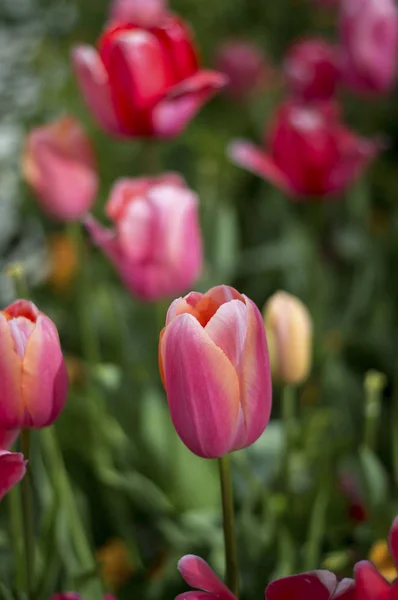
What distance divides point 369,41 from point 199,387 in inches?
27.2

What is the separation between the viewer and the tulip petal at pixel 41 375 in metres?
0.42

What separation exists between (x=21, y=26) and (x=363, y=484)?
1770 mm

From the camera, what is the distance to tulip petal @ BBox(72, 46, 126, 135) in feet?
2.36

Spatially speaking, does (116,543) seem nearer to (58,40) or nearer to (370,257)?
(370,257)

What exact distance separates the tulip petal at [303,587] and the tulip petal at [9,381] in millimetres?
141

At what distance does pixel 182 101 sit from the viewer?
0.71 m

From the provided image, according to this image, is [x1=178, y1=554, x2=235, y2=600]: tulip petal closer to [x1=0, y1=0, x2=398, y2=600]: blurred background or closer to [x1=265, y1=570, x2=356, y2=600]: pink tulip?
[x1=265, y1=570, x2=356, y2=600]: pink tulip

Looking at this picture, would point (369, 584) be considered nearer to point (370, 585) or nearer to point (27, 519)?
point (370, 585)

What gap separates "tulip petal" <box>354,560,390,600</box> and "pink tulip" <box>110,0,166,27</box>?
0.50 m

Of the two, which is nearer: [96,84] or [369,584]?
[369,584]

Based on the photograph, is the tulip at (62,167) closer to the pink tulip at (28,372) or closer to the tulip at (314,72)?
the tulip at (314,72)

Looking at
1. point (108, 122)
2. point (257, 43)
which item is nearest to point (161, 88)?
point (108, 122)

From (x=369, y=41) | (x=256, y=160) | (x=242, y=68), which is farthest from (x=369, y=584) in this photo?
(x=242, y=68)

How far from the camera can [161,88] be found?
2.37ft
